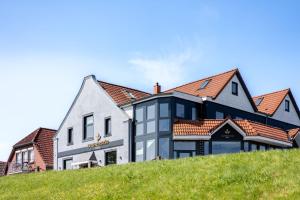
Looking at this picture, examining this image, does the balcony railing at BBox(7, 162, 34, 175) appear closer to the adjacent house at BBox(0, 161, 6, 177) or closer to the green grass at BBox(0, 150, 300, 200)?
the adjacent house at BBox(0, 161, 6, 177)

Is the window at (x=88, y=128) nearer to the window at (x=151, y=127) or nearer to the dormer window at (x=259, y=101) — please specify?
the window at (x=151, y=127)

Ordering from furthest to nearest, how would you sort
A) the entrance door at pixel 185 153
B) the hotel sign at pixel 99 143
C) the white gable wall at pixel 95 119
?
1. the hotel sign at pixel 99 143
2. the white gable wall at pixel 95 119
3. the entrance door at pixel 185 153

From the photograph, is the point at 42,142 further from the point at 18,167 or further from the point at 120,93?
the point at 120,93

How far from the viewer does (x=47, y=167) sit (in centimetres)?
5878

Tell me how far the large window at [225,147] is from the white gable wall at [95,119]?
7.53m

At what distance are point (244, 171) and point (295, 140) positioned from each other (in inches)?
1438

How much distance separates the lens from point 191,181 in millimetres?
19141

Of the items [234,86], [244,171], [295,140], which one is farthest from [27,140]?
[244,171]

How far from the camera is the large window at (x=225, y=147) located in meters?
43.6

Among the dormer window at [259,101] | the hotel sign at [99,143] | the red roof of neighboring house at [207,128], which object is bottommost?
the hotel sign at [99,143]

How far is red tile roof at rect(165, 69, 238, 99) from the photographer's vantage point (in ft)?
158

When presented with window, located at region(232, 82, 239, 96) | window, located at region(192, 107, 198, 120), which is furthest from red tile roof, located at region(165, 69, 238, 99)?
window, located at region(192, 107, 198, 120)

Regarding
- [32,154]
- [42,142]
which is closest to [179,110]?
[42,142]

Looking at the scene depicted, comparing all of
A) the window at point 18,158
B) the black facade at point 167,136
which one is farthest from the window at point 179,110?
the window at point 18,158
